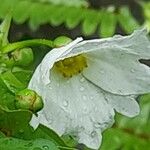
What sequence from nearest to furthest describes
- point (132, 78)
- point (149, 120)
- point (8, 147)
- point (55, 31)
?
point (8, 147) → point (132, 78) → point (149, 120) → point (55, 31)

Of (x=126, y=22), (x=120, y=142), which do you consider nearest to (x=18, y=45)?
(x=120, y=142)

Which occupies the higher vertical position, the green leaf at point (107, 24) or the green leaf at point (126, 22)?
the green leaf at point (107, 24)

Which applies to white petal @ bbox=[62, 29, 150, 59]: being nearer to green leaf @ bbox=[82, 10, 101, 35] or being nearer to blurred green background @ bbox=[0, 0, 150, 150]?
blurred green background @ bbox=[0, 0, 150, 150]

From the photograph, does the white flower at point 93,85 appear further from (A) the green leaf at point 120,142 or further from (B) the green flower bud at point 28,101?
(A) the green leaf at point 120,142

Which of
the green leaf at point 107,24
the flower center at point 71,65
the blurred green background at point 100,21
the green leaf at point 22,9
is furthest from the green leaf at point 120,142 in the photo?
the flower center at point 71,65

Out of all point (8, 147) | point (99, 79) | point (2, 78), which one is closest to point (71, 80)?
point (99, 79)

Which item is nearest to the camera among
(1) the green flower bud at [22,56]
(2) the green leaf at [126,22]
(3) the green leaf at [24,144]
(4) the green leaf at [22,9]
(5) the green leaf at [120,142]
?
(3) the green leaf at [24,144]

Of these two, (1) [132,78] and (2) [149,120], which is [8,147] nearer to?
(1) [132,78]
